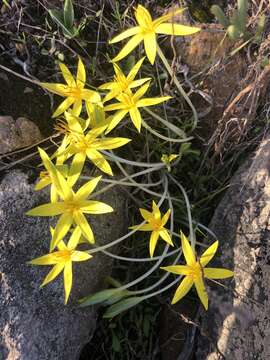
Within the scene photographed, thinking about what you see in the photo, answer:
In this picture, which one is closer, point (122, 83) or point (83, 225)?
point (83, 225)

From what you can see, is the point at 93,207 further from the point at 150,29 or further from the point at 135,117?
the point at 150,29

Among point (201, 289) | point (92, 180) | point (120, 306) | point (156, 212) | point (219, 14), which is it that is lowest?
point (120, 306)

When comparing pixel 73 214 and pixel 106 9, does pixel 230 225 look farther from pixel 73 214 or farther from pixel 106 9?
pixel 106 9

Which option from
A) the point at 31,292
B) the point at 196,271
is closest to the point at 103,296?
the point at 31,292

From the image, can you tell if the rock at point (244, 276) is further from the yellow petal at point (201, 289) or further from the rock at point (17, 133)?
the rock at point (17, 133)

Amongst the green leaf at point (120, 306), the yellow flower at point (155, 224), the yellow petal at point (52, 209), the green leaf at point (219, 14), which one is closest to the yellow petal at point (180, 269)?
the yellow flower at point (155, 224)

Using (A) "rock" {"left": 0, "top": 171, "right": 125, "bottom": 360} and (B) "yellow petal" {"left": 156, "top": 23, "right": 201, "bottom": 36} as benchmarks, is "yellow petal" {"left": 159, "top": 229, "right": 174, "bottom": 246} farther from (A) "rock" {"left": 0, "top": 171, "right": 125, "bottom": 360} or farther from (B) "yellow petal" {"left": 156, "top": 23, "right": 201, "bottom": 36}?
(B) "yellow petal" {"left": 156, "top": 23, "right": 201, "bottom": 36}

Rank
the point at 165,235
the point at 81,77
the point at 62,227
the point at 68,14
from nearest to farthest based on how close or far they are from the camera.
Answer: the point at 62,227
the point at 165,235
the point at 81,77
the point at 68,14
